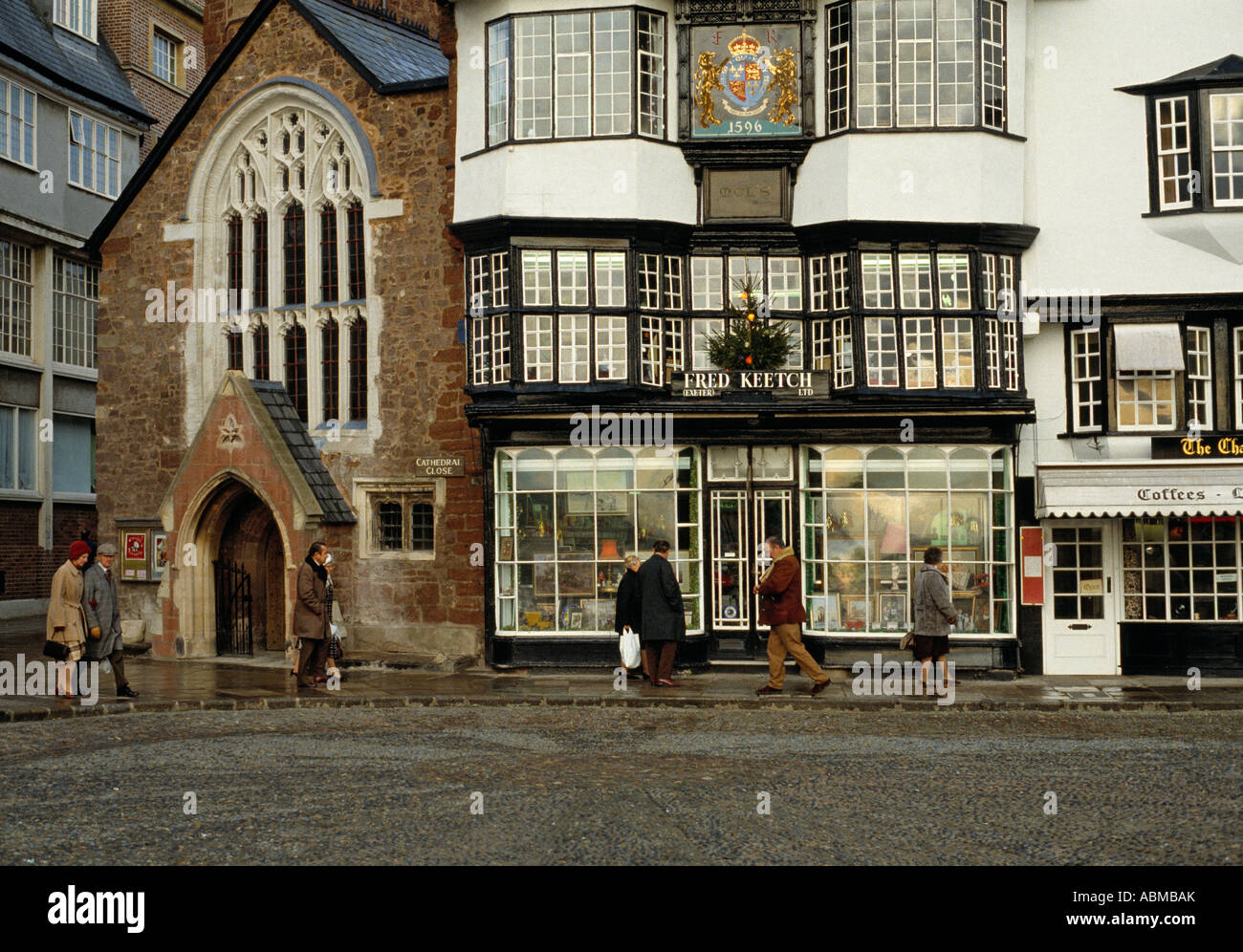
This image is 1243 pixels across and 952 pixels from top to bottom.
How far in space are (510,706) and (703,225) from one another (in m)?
8.33

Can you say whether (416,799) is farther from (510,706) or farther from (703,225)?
(703,225)

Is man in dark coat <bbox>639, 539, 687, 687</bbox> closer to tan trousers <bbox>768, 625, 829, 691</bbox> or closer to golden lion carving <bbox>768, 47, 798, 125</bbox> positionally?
tan trousers <bbox>768, 625, 829, 691</bbox>

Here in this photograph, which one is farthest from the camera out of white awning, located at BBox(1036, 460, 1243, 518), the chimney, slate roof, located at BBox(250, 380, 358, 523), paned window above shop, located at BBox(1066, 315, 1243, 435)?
the chimney

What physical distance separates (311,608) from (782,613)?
6200 millimetres

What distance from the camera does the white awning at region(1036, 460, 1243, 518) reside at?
21.1 meters

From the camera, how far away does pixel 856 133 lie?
2188cm

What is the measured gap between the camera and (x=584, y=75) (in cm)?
2228

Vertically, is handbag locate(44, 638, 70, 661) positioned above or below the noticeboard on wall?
below

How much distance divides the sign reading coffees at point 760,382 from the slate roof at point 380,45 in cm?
653

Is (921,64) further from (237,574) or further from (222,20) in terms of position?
(222,20)

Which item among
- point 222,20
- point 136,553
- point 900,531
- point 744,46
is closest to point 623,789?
point 900,531

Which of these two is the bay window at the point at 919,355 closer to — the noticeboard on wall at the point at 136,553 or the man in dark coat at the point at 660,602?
the man in dark coat at the point at 660,602

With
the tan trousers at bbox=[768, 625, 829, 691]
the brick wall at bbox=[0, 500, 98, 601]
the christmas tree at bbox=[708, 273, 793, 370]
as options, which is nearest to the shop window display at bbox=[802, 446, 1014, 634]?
the christmas tree at bbox=[708, 273, 793, 370]

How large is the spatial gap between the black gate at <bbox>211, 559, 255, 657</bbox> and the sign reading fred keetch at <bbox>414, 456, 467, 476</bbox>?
3.95 metres
